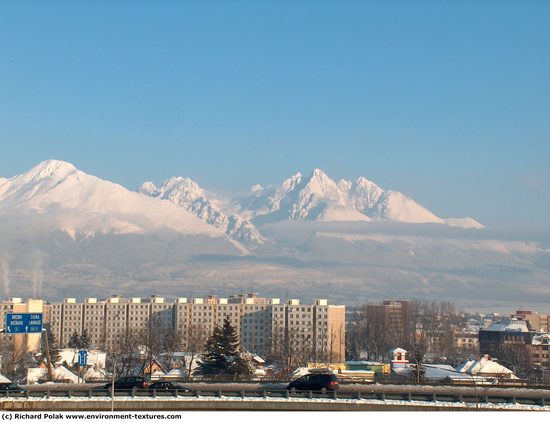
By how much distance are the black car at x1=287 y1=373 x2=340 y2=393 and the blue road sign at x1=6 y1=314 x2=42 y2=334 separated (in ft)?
58.2

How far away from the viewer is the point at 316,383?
4566cm

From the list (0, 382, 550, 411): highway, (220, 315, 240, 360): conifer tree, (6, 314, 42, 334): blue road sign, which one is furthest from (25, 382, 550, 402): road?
(220, 315, 240, 360): conifer tree

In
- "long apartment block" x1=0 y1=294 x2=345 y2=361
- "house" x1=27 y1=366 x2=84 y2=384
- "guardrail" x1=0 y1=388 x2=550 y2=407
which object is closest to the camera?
"guardrail" x1=0 y1=388 x2=550 y2=407

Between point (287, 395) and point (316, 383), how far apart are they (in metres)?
3.98

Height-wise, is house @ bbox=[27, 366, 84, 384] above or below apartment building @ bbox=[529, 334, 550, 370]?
above

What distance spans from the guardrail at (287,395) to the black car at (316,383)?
2043mm

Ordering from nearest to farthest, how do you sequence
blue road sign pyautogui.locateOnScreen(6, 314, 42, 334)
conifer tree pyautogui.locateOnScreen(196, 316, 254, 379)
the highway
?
the highway
blue road sign pyautogui.locateOnScreen(6, 314, 42, 334)
conifer tree pyautogui.locateOnScreen(196, 316, 254, 379)

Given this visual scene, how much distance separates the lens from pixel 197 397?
4222 cm

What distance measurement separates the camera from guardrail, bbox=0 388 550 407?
41562 mm

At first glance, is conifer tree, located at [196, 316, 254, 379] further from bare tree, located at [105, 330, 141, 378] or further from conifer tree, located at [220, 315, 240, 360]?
bare tree, located at [105, 330, 141, 378]

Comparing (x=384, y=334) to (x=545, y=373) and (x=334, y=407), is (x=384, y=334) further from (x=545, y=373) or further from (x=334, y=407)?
(x=334, y=407)

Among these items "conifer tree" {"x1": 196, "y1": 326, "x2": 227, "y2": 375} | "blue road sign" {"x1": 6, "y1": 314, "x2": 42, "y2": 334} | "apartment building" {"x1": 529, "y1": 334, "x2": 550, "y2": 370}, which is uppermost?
"blue road sign" {"x1": 6, "y1": 314, "x2": 42, "y2": 334}

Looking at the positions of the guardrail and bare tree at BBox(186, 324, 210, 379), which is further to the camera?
bare tree at BBox(186, 324, 210, 379)

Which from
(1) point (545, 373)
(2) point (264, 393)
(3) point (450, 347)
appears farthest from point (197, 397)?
(3) point (450, 347)
